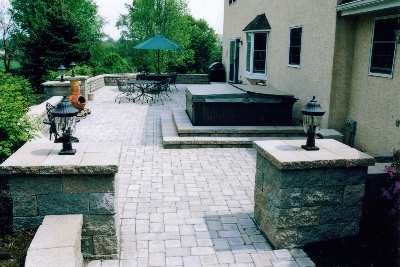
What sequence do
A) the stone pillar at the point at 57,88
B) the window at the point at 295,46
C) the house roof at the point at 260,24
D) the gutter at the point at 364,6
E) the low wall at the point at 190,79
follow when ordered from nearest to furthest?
the gutter at the point at 364,6 < the window at the point at 295,46 < the stone pillar at the point at 57,88 < the house roof at the point at 260,24 < the low wall at the point at 190,79

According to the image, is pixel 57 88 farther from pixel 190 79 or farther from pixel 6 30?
pixel 6 30

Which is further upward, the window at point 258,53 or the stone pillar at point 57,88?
the window at point 258,53

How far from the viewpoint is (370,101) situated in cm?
856

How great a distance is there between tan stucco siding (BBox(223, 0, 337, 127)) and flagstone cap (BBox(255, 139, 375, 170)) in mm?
5169

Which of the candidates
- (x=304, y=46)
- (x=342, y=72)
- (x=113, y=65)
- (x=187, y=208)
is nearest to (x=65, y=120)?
(x=187, y=208)

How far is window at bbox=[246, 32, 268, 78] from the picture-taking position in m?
15.0

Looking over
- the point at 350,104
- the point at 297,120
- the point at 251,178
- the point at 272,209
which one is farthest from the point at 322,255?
the point at 297,120

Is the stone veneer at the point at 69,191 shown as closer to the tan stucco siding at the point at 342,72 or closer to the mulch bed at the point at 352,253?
the mulch bed at the point at 352,253

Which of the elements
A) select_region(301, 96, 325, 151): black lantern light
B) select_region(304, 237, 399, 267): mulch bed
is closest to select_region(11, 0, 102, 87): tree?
select_region(301, 96, 325, 151): black lantern light

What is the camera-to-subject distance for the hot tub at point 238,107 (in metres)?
10.1

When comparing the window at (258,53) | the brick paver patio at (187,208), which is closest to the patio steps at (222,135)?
the brick paver patio at (187,208)

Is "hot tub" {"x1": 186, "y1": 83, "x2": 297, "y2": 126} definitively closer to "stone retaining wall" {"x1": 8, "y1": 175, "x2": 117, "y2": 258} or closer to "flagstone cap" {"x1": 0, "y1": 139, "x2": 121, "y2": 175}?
"flagstone cap" {"x1": 0, "y1": 139, "x2": 121, "y2": 175}

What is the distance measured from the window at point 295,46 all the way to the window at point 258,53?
2641mm

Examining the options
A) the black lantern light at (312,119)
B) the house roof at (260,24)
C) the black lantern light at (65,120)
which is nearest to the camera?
the black lantern light at (65,120)
